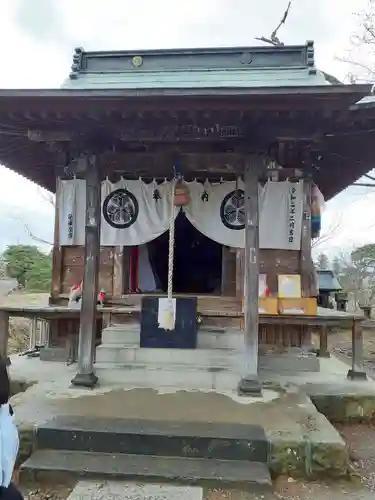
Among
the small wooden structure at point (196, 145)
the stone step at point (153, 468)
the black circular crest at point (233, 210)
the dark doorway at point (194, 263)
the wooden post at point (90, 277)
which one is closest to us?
the stone step at point (153, 468)

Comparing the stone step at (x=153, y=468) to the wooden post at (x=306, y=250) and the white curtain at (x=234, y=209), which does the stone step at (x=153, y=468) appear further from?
the wooden post at (x=306, y=250)

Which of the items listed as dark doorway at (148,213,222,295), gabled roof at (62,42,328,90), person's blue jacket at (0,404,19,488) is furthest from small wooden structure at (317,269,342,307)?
person's blue jacket at (0,404,19,488)

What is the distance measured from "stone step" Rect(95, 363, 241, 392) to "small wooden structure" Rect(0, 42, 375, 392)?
0.55 m

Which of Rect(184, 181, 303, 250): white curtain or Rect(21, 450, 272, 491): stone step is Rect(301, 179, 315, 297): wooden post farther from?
Rect(21, 450, 272, 491): stone step

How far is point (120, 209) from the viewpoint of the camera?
22.9ft

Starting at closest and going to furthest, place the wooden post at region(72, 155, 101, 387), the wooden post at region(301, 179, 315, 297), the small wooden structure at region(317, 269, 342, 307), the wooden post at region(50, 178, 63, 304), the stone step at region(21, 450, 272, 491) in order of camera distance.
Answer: the stone step at region(21, 450, 272, 491), the wooden post at region(72, 155, 101, 387), the wooden post at region(301, 179, 315, 297), the wooden post at region(50, 178, 63, 304), the small wooden structure at region(317, 269, 342, 307)

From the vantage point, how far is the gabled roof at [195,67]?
24.5 ft

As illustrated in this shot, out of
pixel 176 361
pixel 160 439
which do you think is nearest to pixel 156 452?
pixel 160 439

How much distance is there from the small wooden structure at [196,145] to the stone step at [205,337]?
0.92ft

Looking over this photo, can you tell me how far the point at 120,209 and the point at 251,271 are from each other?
2.52 metres

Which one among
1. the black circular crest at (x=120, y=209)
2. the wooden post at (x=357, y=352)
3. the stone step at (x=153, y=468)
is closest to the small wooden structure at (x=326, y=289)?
the wooden post at (x=357, y=352)

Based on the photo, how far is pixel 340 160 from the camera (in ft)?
23.7

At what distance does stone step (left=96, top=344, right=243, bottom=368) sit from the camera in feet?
21.7

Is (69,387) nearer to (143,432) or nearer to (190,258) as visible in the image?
(143,432)
